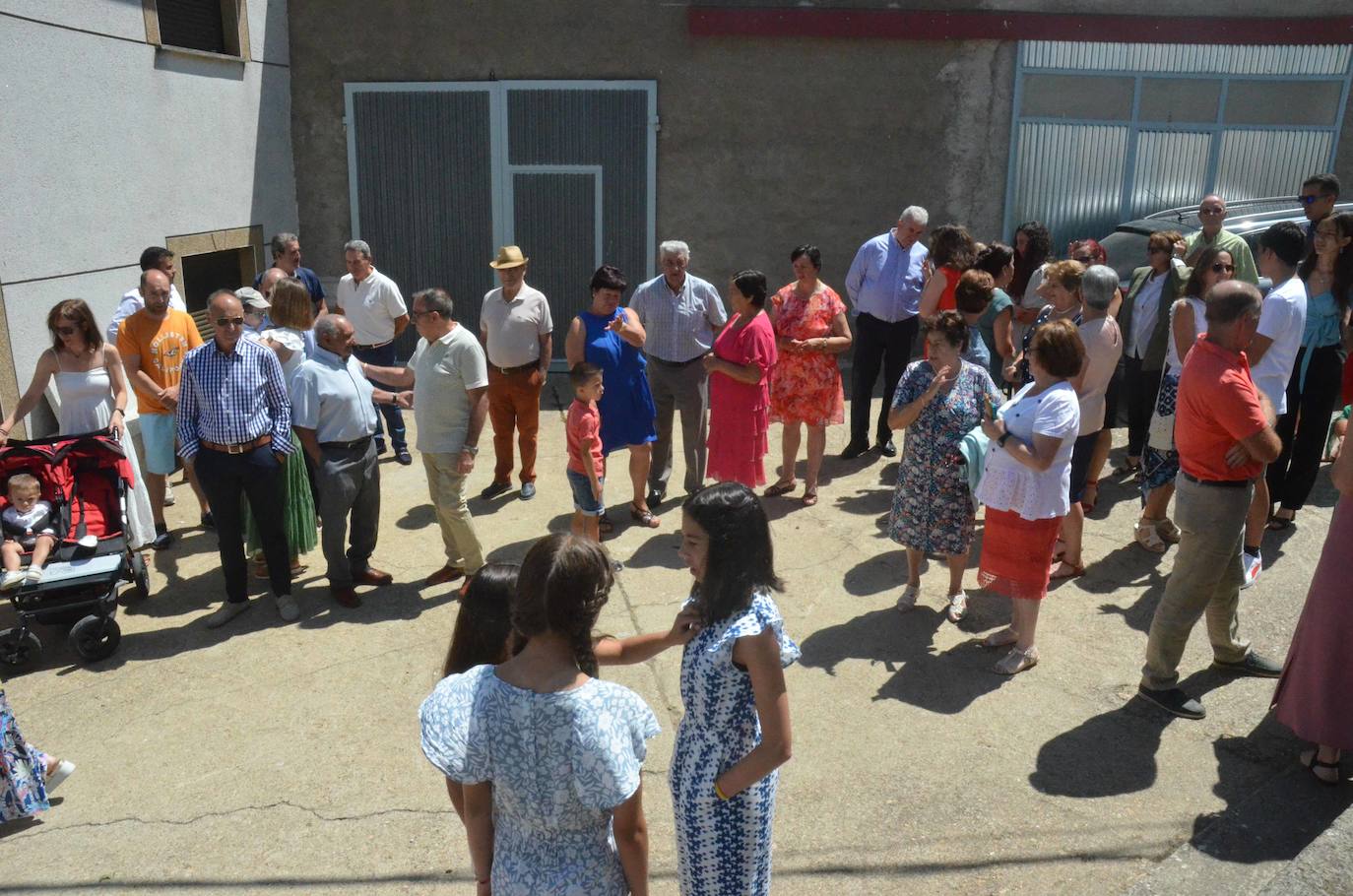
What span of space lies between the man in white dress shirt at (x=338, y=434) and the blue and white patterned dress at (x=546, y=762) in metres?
3.53

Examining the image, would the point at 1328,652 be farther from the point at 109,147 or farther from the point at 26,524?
the point at 109,147

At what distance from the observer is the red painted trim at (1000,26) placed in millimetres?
10070

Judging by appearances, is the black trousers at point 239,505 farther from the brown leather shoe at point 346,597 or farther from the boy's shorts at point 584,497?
the boy's shorts at point 584,497

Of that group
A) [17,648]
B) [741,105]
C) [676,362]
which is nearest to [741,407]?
[676,362]

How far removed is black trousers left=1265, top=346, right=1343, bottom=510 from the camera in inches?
255

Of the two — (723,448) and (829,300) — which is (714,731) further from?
(829,300)

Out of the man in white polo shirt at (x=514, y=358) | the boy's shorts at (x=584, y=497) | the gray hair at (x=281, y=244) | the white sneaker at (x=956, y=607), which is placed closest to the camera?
the white sneaker at (x=956, y=607)

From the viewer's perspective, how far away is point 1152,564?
253 inches

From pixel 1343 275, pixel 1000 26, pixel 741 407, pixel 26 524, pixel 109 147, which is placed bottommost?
pixel 26 524

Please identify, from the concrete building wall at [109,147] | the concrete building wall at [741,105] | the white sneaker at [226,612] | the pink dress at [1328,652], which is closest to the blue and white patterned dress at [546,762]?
the pink dress at [1328,652]

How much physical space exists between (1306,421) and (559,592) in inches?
229

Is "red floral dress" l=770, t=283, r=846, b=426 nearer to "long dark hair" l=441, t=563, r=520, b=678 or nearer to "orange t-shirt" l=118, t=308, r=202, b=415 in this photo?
"orange t-shirt" l=118, t=308, r=202, b=415

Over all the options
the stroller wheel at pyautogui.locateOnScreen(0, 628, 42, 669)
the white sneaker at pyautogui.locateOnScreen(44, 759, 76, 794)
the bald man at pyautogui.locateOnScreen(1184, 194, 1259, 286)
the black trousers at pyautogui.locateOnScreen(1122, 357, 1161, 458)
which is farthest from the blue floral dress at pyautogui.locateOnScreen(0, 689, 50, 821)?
the bald man at pyautogui.locateOnScreen(1184, 194, 1259, 286)

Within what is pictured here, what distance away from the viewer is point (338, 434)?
→ 593 cm
